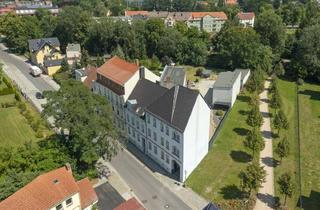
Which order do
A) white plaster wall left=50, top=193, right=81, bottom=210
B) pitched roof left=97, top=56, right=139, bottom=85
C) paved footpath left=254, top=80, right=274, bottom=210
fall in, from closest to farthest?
white plaster wall left=50, top=193, right=81, bottom=210 < paved footpath left=254, top=80, right=274, bottom=210 < pitched roof left=97, top=56, right=139, bottom=85

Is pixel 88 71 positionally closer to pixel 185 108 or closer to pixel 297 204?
pixel 185 108

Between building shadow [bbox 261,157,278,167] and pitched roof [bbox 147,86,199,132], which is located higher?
pitched roof [bbox 147,86,199,132]

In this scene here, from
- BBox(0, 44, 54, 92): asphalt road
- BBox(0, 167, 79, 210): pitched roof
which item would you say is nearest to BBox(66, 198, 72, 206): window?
BBox(0, 167, 79, 210): pitched roof

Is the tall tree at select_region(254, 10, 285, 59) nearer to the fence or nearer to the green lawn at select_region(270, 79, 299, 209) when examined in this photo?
the green lawn at select_region(270, 79, 299, 209)

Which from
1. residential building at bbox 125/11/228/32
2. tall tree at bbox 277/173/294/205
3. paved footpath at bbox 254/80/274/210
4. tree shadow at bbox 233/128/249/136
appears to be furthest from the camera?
residential building at bbox 125/11/228/32

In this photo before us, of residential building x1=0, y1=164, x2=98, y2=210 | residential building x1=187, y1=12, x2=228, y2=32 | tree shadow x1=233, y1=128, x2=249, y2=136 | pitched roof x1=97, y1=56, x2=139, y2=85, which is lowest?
tree shadow x1=233, y1=128, x2=249, y2=136

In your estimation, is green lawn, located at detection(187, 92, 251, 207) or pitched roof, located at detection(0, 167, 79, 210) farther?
green lawn, located at detection(187, 92, 251, 207)

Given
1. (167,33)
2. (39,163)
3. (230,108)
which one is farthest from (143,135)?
(167,33)

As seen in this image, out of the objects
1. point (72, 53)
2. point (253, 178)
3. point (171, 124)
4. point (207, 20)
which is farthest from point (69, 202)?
point (207, 20)

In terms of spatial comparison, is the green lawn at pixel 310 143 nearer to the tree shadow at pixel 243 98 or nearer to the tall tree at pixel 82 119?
the tree shadow at pixel 243 98
